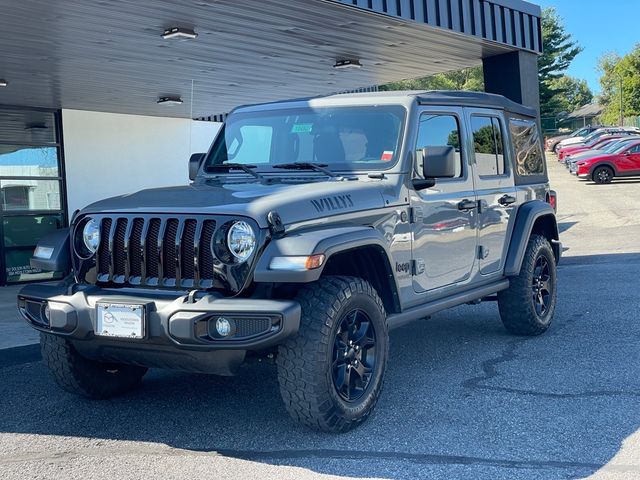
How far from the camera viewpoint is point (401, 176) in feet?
16.6

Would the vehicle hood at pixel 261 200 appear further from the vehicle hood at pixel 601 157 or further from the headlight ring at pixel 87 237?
the vehicle hood at pixel 601 157

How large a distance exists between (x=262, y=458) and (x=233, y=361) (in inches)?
21.4

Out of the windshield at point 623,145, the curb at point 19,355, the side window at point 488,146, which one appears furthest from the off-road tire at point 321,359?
the windshield at point 623,145

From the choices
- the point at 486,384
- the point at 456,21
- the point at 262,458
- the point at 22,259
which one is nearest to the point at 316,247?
the point at 262,458

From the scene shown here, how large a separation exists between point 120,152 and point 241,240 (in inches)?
466

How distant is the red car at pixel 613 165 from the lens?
26.0 meters

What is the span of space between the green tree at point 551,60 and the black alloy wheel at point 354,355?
161ft

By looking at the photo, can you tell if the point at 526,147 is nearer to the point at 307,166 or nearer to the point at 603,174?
the point at 307,166

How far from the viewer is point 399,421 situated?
15.2 ft

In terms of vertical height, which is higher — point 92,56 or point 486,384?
point 92,56

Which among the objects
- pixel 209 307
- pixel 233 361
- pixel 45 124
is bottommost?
pixel 233 361

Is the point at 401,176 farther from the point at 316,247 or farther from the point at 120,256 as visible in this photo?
the point at 120,256

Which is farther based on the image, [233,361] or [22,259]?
[22,259]

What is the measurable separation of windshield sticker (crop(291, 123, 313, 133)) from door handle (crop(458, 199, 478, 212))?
4.14 ft
